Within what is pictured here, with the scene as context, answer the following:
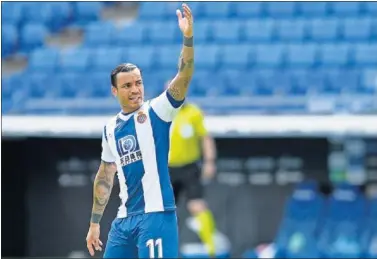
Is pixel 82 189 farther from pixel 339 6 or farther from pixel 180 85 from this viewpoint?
pixel 180 85

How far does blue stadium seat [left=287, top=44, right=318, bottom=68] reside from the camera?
966 cm

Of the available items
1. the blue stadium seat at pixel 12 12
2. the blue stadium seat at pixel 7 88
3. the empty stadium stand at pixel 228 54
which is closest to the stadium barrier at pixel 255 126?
the empty stadium stand at pixel 228 54

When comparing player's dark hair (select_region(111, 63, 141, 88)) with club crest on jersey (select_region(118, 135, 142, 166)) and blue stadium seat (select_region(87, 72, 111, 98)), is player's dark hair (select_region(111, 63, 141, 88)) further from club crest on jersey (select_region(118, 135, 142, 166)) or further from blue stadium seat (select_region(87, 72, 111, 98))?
blue stadium seat (select_region(87, 72, 111, 98))

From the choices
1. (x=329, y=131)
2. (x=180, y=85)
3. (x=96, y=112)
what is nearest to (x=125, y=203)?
(x=180, y=85)

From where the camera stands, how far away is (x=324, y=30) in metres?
10.0

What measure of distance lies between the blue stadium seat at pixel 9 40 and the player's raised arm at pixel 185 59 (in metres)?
7.00

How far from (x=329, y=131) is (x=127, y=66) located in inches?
194

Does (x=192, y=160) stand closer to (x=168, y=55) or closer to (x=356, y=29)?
(x=168, y=55)

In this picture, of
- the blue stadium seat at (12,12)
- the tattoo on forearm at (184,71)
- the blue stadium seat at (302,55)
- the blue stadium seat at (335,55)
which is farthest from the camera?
the blue stadium seat at (12,12)

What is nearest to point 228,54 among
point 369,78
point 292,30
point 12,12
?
point 292,30

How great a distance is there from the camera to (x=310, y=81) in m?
9.34

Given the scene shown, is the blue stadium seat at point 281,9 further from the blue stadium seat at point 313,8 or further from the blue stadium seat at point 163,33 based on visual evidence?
the blue stadium seat at point 163,33

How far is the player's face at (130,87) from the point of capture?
3693 millimetres

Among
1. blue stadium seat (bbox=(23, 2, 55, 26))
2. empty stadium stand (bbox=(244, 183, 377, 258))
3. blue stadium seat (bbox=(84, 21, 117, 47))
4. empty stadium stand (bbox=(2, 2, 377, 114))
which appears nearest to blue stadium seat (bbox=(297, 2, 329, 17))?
empty stadium stand (bbox=(2, 2, 377, 114))
